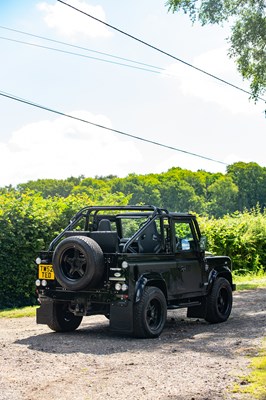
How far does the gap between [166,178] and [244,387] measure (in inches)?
5294

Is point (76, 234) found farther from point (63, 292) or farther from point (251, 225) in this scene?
point (251, 225)

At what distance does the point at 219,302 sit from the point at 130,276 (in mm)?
3028

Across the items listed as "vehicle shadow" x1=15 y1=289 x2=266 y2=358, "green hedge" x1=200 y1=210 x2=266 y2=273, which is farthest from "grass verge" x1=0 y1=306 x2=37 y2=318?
"green hedge" x1=200 y1=210 x2=266 y2=273

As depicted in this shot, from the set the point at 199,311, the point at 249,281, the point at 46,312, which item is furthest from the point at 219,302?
the point at 249,281

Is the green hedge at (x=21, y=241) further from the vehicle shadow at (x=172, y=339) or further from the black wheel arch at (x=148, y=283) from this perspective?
the black wheel arch at (x=148, y=283)

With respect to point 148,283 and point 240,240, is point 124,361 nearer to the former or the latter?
point 148,283

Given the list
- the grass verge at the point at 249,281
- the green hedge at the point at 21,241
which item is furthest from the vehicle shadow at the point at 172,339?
the grass verge at the point at 249,281

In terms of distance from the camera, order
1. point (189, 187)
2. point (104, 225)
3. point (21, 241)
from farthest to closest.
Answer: point (189, 187) < point (21, 241) < point (104, 225)

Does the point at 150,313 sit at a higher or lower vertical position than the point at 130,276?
lower

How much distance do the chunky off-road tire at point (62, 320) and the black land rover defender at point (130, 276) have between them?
17mm

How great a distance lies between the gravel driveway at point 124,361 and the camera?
6.84m

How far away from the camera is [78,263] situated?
33.0 ft

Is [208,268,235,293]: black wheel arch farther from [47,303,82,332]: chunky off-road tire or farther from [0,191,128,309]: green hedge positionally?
[0,191,128,309]: green hedge

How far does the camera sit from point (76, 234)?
1081cm
